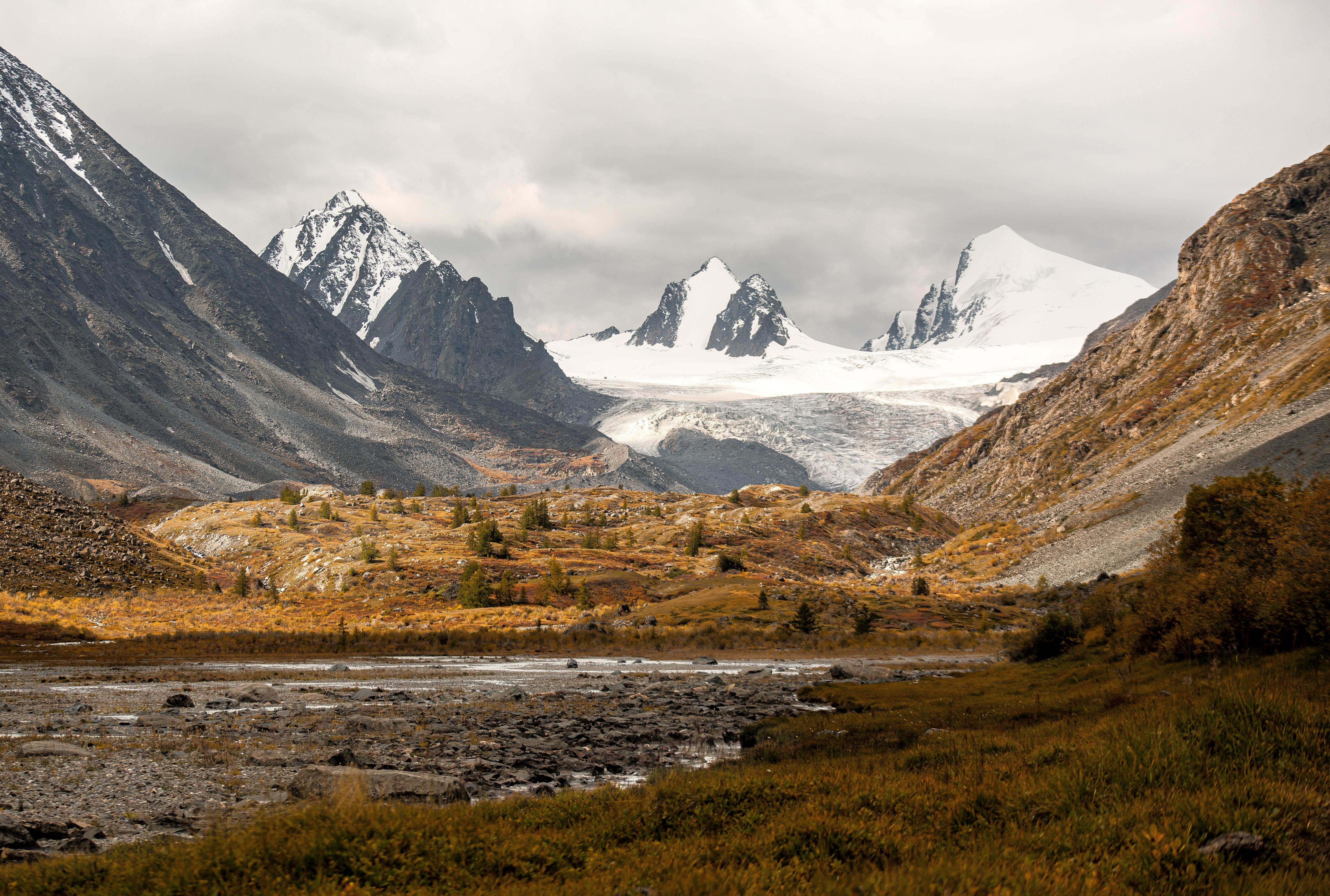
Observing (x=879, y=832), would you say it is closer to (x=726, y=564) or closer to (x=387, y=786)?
(x=387, y=786)

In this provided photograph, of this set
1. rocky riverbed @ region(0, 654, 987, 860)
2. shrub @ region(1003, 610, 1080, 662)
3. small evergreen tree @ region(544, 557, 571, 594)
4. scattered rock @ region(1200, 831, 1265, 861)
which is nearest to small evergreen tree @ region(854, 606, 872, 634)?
rocky riverbed @ region(0, 654, 987, 860)

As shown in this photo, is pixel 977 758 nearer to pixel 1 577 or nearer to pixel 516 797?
pixel 516 797

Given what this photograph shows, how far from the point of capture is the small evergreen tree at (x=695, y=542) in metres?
140

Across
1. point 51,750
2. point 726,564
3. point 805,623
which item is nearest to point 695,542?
point 726,564

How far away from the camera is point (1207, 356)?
141875mm

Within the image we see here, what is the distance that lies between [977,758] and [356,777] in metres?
12.2

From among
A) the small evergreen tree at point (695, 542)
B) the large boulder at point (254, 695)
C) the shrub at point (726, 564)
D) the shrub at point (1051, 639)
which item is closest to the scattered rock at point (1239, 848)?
the large boulder at point (254, 695)

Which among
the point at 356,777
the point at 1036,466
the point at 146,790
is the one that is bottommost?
the point at 146,790

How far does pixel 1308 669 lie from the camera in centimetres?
1781

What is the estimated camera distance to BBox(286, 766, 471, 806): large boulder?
1451 centimetres

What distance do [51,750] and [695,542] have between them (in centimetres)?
12379

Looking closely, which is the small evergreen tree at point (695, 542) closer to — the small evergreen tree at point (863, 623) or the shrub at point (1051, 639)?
the small evergreen tree at point (863, 623)

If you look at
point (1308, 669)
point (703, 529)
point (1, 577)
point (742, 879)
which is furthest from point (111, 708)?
point (703, 529)

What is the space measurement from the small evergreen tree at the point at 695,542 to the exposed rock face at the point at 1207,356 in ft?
203
